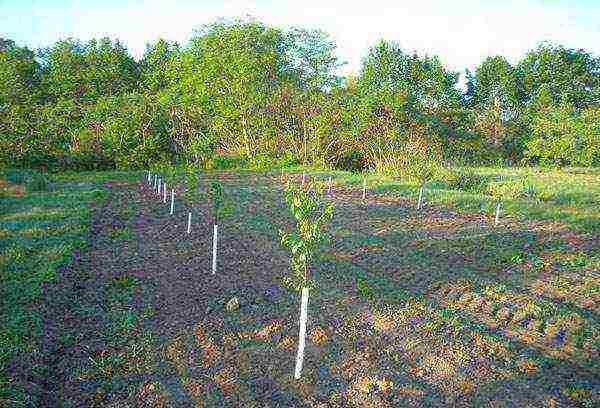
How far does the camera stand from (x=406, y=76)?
98.8 ft

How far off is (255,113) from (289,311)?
25.0 m

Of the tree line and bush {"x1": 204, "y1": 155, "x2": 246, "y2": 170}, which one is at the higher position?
the tree line

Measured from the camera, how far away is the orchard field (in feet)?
20.4

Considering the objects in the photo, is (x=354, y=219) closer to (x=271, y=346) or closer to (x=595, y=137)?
(x=271, y=346)

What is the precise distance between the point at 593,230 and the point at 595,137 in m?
13.4

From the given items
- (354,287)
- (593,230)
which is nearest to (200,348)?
(354,287)

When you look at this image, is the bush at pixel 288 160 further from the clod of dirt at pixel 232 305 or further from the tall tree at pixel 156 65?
the clod of dirt at pixel 232 305

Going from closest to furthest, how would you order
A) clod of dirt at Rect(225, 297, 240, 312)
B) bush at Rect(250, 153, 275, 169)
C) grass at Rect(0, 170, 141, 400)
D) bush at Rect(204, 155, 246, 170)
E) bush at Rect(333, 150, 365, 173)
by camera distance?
grass at Rect(0, 170, 141, 400)
clod of dirt at Rect(225, 297, 240, 312)
bush at Rect(204, 155, 246, 170)
bush at Rect(250, 153, 275, 169)
bush at Rect(333, 150, 365, 173)

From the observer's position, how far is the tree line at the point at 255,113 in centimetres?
2714

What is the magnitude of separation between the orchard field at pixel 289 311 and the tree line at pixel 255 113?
33.6 ft

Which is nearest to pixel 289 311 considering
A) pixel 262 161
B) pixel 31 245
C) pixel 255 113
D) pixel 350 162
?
pixel 31 245

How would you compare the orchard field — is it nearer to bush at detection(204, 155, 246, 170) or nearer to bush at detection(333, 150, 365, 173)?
bush at detection(204, 155, 246, 170)

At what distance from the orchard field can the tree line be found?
10.3m

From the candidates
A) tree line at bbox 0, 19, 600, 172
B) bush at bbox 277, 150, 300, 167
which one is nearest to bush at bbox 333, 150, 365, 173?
tree line at bbox 0, 19, 600, 172
